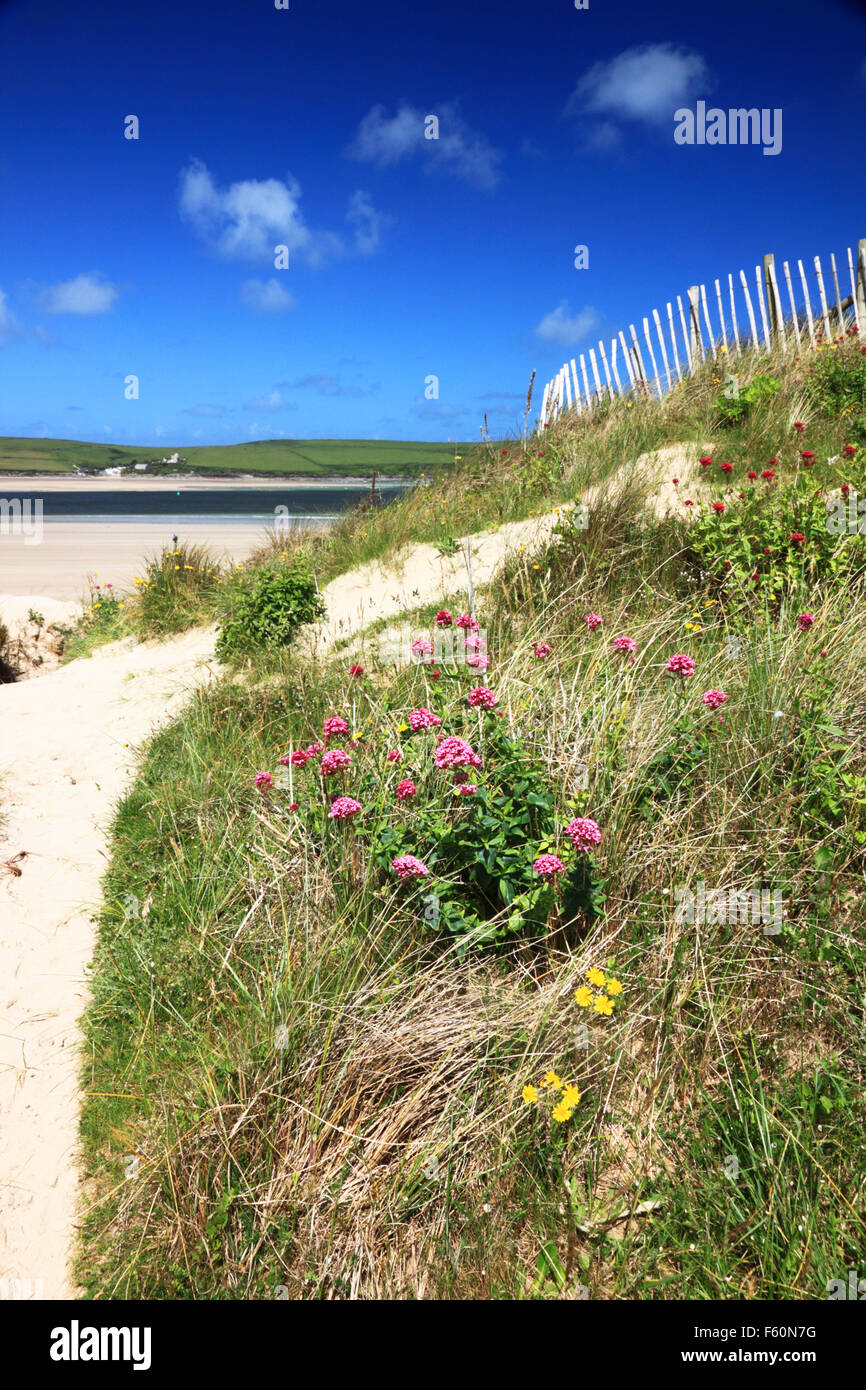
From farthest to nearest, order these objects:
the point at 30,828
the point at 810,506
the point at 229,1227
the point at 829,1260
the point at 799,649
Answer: the point at 810,506 < the point at 30,828 < the point at 799,649 < the point at 229,1227 < the point at 829,1260

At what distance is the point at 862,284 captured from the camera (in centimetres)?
1195

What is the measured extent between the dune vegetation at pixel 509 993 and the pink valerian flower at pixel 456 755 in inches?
0.5

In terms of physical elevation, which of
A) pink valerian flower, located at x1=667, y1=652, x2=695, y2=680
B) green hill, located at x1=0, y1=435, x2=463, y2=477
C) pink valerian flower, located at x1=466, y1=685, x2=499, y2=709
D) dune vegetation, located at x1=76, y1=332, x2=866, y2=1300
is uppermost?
green hill, located at x1=0, y1=435, x2=463, y2=477

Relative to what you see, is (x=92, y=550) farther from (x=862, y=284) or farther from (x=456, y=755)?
(x=456, y=755)

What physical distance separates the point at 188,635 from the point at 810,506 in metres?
5.84

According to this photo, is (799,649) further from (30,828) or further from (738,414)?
(738,414)

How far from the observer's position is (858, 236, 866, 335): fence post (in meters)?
11.7

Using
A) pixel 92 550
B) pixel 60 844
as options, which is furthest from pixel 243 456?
pixel 60 844

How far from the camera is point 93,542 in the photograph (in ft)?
70.1

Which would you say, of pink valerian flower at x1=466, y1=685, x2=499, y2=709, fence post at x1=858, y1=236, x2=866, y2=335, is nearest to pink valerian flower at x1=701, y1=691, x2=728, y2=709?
pink valerian flower at x1=466, y1=685, x2=499, y2=709

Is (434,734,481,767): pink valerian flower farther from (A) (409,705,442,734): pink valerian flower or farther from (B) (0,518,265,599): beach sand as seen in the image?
(B) (0,518,265,599): beach sand

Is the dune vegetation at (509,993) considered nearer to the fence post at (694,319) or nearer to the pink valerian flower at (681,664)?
the pink valerian flower at (681,664)

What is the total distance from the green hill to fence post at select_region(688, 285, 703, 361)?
7795 cm
